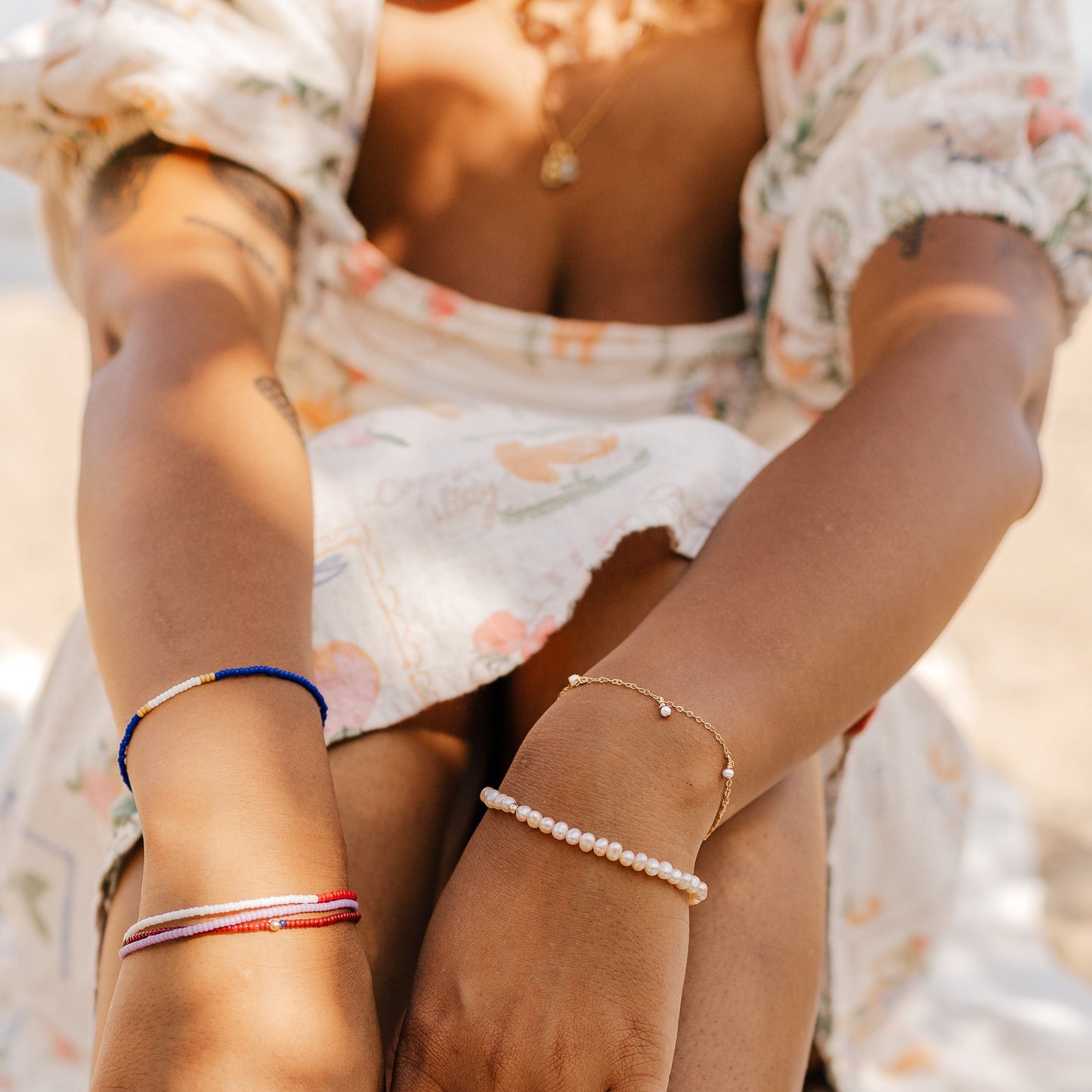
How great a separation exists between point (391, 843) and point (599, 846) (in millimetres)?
206

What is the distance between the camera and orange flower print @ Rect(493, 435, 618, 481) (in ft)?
2.94

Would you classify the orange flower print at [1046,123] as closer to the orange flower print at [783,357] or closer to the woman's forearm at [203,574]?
the orange flower print at [783,357]

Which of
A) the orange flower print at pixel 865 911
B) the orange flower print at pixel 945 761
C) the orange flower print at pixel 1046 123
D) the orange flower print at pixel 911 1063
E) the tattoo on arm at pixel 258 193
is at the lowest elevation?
the orange flower print at pixel 911 1063

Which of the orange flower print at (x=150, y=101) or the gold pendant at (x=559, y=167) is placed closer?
the orange flower print at (x=150, y=101)

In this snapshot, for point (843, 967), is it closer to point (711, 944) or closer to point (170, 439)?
point (711, 944)

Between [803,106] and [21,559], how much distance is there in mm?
2483

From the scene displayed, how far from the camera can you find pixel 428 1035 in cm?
63

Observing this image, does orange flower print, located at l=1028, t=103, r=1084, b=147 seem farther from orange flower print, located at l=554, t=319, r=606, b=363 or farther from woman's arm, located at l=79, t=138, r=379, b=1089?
woman's arm, located at l=79, t=138, r=379, b=1089

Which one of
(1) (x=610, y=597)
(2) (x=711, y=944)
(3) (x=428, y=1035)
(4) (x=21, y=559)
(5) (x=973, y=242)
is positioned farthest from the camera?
(4) (x=21, y=559)

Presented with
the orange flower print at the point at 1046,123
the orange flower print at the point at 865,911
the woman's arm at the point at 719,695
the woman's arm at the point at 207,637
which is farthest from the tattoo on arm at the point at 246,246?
the orange flower print at the point at 865,911

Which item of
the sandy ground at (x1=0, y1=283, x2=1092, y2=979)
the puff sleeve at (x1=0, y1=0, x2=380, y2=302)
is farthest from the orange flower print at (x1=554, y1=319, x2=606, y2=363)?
the sandy ground at (x1=0, y1=283, x2=1092, y2=979)

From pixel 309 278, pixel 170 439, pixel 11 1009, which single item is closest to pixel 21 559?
pixel 11 1009

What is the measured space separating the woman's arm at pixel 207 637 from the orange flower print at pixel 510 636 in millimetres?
135

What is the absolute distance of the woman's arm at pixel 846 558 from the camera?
2.32ft
